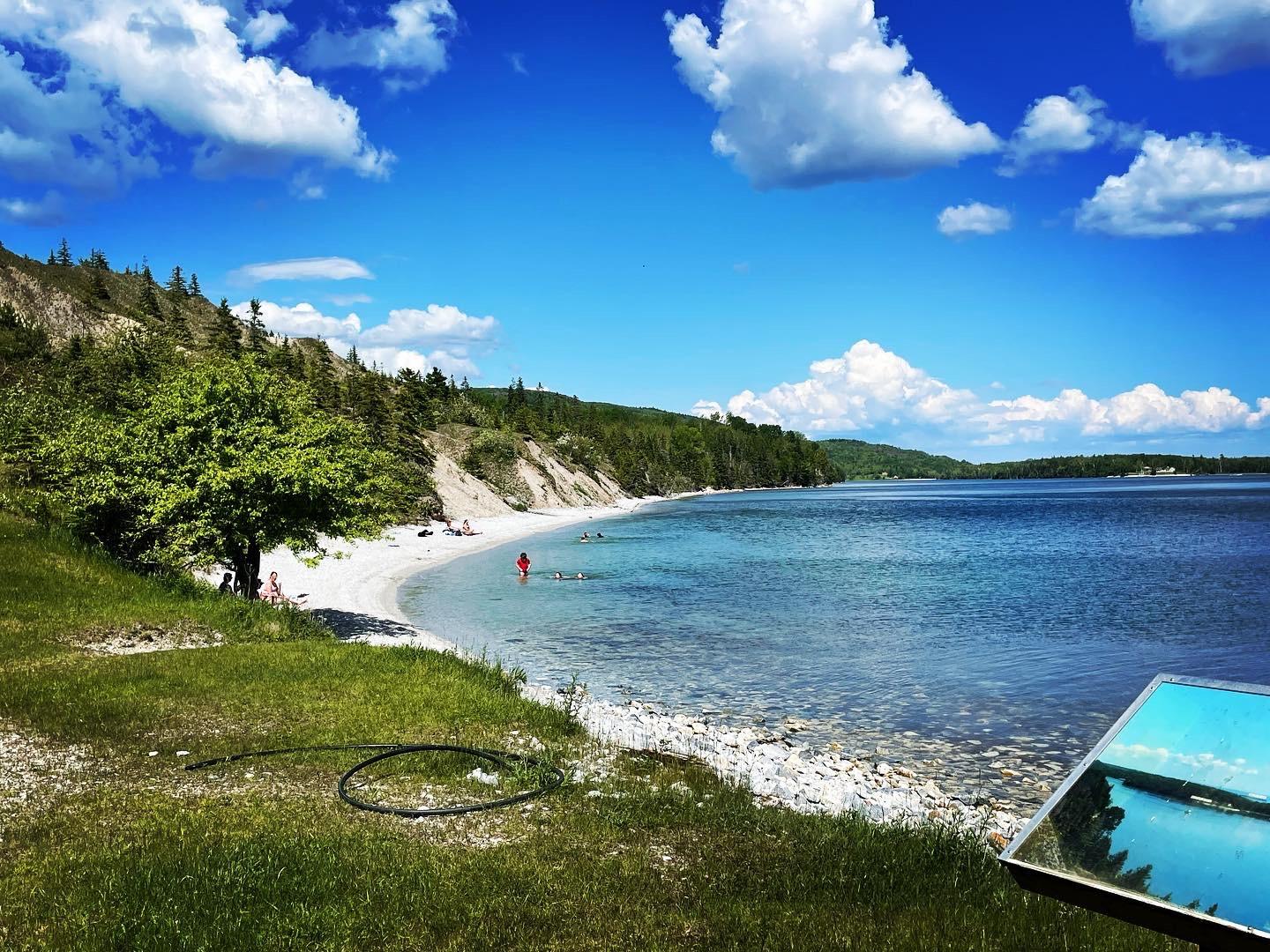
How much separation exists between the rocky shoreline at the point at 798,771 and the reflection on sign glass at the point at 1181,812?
6745 mm

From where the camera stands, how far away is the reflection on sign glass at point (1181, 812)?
4055 mm

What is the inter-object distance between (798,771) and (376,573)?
3765 centimetres

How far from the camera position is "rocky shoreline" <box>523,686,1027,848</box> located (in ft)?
43.2

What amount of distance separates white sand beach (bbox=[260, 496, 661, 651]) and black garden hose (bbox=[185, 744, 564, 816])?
10.5 metres

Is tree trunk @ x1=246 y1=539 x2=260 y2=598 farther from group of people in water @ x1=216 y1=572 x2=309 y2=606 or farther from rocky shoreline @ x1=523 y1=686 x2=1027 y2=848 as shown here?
rocky shoreline @ x1=523 y1=686 x2=1027 y2=848

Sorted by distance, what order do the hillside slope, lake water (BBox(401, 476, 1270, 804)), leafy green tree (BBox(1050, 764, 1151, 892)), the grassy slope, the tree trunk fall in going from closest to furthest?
leafy green tree (BBox(1050, 764, 1151, 892)) < the grassy slope < lake water (BBox(401, 476, 1270, 804)) < the tree trunk < the hillside slope

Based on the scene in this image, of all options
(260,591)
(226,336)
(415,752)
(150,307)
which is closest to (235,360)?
(260,591)

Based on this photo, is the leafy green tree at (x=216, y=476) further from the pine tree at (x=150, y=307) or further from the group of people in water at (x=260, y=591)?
the pine tree at (x=150, y=307)

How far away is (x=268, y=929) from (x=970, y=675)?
2294 centimetres

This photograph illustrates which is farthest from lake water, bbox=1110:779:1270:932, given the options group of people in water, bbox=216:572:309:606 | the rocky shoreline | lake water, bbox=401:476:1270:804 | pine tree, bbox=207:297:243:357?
pine tree, bbox=207:297:243:357

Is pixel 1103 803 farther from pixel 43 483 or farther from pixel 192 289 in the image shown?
pixel 192 289

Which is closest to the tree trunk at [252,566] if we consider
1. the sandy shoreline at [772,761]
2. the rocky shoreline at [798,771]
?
the sandy shoreline at [772,761]

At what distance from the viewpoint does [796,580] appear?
48.9m

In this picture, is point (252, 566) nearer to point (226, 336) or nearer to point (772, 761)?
point (772, 761)
